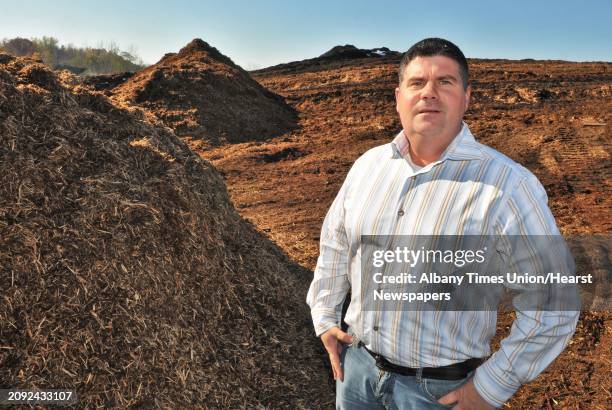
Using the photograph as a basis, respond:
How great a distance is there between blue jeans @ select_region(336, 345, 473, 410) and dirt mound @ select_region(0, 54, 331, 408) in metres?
1.50

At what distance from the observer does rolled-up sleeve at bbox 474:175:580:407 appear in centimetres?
186

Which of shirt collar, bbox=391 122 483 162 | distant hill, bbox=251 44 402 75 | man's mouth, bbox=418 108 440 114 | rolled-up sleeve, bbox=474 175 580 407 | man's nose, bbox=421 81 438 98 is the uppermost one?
distant hill, bbox=251 44 402 75

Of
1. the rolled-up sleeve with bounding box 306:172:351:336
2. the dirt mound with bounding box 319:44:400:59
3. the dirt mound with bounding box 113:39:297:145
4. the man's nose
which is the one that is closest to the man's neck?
the man's nose

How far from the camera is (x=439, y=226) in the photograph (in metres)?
2.05

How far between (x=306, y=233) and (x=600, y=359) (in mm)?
3805

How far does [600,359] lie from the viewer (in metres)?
4.54

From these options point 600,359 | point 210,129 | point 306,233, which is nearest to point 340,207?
point 600,359

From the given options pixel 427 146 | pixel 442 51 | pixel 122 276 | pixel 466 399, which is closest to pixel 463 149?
pixel 427 146

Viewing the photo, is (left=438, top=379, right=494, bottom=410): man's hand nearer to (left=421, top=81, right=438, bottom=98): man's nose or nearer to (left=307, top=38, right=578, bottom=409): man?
(left=307, top=38, right=578, bottom=409): man

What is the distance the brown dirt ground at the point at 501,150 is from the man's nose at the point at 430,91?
8.78ft

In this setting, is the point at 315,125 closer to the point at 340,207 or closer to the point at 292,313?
the point at 292,313

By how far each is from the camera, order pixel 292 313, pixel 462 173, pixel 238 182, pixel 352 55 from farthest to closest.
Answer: pixel 352 55, pixel 238 182, pixel 292 313, pixel 462 173

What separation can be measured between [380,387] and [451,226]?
2.33ft

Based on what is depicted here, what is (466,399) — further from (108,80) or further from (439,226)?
(108,80)
